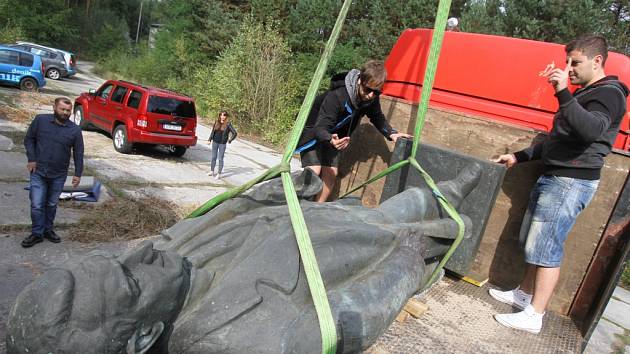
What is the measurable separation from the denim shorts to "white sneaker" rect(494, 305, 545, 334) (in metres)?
0.26

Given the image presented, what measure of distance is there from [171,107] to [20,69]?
8953mm

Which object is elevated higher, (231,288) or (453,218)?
(453,218)

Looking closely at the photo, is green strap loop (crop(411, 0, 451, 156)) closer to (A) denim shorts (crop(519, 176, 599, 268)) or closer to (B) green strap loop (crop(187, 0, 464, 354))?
(B) green strap loop (crop(187, 0, 464, 354))

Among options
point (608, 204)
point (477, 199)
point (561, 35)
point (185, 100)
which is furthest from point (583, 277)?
point (561, 35)

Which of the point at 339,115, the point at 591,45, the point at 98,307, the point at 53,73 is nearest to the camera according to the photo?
the point at 98,307

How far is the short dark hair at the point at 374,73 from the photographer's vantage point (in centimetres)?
248

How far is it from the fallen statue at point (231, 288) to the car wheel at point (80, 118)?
32.3 feet

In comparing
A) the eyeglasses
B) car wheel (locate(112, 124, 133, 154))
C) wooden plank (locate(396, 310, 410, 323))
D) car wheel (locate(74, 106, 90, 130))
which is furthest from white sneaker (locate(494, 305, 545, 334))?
car wheel (locate(74, 106, 90, 130))

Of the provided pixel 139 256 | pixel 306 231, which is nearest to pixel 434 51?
pixel 306 231

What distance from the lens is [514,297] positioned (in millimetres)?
2498

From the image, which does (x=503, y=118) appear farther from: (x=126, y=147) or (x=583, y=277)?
(x=126, y=147)

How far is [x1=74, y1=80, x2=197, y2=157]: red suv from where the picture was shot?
847 cm

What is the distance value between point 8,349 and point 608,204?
268 cm

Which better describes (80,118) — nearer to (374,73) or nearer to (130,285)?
(374,73)
